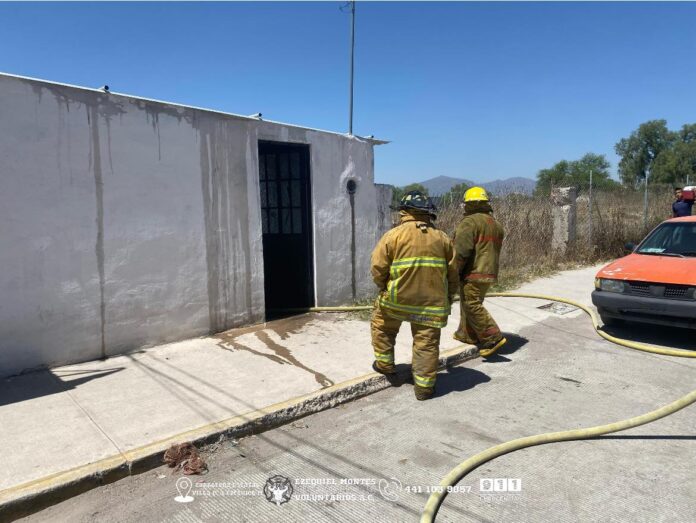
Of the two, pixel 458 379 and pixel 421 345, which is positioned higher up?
pixel 421 345

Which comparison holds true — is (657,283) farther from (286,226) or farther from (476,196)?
(286,226)

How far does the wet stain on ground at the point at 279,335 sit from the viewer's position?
4965 millimetres

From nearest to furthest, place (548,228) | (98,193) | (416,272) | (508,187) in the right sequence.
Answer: (416,272)
(98,193)
(508,187)
(548,228)

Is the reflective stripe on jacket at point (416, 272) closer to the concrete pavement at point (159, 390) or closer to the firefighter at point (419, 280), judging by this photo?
the firefighter at point (419, 280)

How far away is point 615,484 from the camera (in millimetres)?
2918

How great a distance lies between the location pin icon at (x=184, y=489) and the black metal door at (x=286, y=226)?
4.05 metres


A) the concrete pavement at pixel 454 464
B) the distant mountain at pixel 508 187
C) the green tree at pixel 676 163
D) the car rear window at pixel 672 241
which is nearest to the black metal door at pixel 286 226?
the concrete pavement at pixel 454 464

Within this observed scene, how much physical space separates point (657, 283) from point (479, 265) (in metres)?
2.11

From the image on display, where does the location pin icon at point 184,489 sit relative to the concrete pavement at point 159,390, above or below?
below

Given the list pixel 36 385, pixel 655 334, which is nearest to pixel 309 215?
pixel 36 385

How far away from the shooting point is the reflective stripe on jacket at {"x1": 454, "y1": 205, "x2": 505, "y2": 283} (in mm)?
5340

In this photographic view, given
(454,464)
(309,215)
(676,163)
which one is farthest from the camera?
(676,163)

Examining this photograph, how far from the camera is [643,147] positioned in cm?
5300

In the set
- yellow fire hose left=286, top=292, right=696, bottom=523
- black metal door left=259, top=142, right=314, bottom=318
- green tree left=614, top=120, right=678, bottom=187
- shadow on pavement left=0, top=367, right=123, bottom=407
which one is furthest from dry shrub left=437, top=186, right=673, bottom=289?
green tree left=614, top=120, right=678, bottom=187
